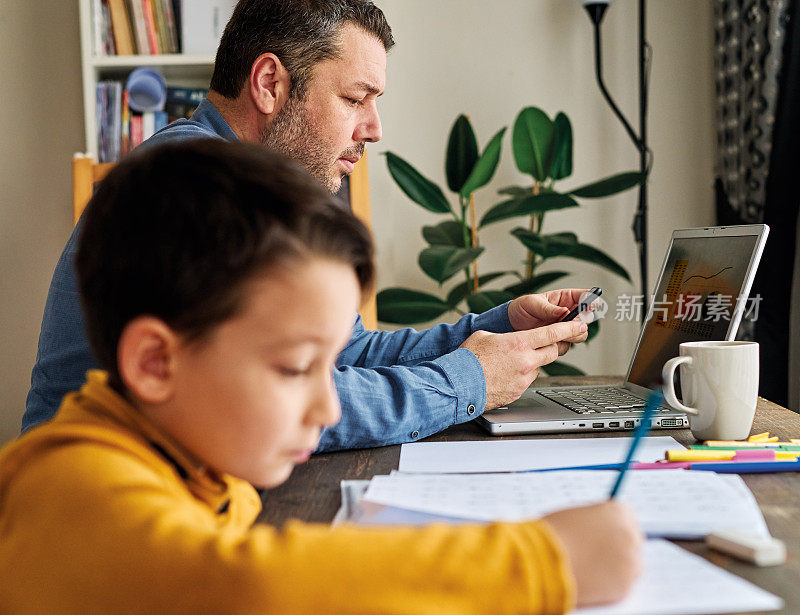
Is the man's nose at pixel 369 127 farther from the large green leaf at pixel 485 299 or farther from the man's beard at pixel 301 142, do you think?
the large green leaf at pixel 485 299

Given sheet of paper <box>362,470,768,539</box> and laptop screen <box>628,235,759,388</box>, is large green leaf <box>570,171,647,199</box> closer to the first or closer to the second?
laptop screen <box>628,235,759,388</box>

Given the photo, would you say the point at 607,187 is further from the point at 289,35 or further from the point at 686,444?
the point at 686,444

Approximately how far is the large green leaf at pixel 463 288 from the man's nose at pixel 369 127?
1041 millimetres

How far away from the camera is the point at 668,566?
0.52 m

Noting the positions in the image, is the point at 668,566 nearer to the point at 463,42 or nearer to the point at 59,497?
the point at 59,497

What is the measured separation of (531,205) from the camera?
94.4 inches

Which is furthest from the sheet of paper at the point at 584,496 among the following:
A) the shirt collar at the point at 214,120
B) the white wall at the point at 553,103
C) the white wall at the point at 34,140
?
the white wall at the point at 34,140

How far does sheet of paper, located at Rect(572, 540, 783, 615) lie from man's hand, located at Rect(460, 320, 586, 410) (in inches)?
22.5

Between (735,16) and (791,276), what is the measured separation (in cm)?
85

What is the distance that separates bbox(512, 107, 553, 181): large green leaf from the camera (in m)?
2.49

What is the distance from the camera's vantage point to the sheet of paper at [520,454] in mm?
828

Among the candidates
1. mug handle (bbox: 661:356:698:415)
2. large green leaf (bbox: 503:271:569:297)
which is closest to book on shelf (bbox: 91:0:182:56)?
large green leaf (bbox: 503:271:569:297)

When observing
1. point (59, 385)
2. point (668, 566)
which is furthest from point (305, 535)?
point (59, 385)

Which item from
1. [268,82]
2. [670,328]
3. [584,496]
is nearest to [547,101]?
[268,82]
